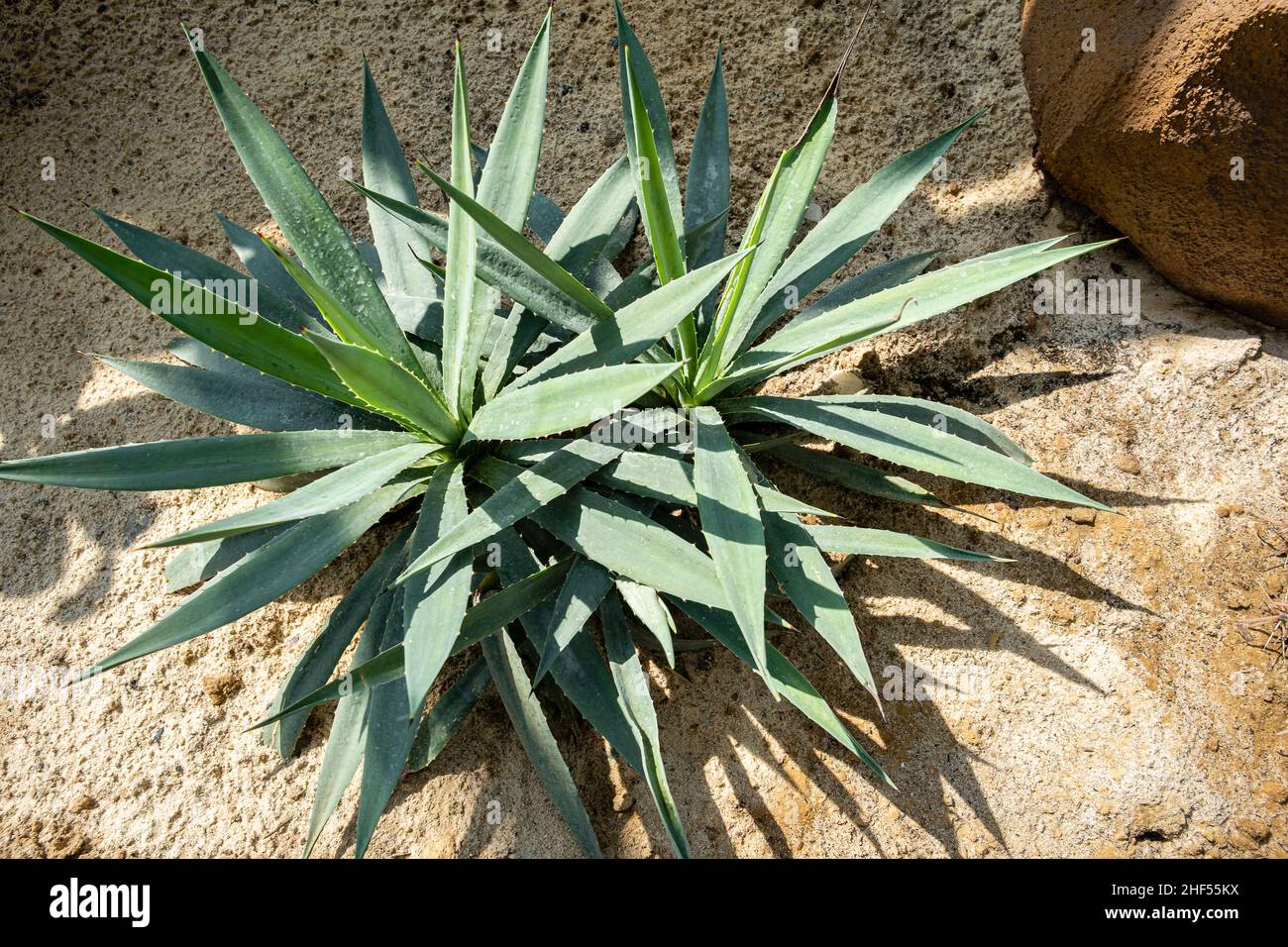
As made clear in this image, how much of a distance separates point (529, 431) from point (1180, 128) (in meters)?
1.71

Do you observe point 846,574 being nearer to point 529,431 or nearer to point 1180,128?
point 529,431

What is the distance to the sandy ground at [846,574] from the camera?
1.85m

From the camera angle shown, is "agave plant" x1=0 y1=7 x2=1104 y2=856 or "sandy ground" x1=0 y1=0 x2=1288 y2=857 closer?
"agave plant" x1=0 y1=7 x2=1104 y2=856

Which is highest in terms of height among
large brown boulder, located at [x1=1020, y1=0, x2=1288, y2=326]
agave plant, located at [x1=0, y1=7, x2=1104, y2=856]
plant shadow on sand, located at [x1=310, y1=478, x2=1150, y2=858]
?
large brown boulder, located at [x1=1020, y1=0, x2=1288, y2=326]

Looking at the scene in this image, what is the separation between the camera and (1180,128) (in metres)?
2.00

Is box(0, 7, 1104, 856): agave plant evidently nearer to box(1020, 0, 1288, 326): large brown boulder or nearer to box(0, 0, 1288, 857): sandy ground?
box(0, 0, 1288, 857): sandy ground

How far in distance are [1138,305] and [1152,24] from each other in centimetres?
67

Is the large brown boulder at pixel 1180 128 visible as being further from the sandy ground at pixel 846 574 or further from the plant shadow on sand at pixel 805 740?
the plant shadow on sand at pixel 805 740

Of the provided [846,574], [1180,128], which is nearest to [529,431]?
[846,574]

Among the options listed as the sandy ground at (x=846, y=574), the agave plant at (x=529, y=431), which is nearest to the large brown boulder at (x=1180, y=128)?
the sandy ground at (x=846, y=574)

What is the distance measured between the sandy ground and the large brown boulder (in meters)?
0.11

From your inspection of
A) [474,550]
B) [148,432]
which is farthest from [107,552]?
[474,550]

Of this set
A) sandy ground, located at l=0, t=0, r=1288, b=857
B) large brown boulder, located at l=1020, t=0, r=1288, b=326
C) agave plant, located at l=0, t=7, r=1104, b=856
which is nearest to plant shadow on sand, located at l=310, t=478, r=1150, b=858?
sandy ground, located at l=0, t=0, r=1288, b=857

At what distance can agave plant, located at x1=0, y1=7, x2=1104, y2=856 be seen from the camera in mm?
1534
